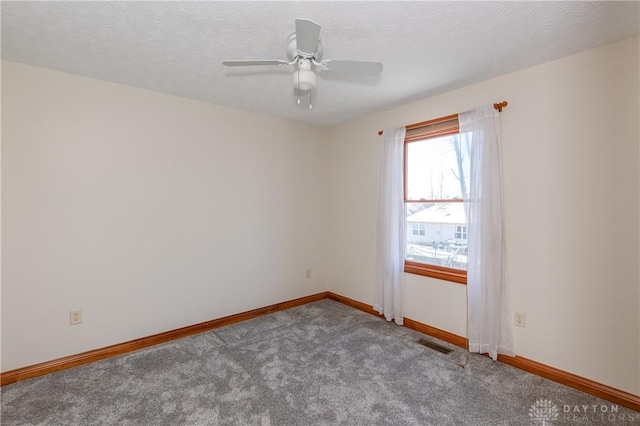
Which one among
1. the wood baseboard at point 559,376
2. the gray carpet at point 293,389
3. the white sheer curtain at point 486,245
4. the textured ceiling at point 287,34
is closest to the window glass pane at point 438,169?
the white sheer curtain at point 486,245

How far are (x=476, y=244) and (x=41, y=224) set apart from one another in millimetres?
3627

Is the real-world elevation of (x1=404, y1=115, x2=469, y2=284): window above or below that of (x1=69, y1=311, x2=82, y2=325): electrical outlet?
above

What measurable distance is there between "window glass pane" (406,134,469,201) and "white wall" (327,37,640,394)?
330mm

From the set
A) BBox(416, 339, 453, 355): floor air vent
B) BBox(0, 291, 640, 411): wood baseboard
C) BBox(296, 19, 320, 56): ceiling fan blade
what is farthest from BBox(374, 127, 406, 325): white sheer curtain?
BBox(296, 19, 320, 56): ceiling fan blade

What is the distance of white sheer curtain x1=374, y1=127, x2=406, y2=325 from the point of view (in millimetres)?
3262

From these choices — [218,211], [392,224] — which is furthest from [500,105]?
[218,211]

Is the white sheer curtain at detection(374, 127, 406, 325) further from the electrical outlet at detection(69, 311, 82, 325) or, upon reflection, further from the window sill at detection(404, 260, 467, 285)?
the electrical outlet at detection(69, 311, 82, 325)

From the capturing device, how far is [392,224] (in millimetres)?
3303

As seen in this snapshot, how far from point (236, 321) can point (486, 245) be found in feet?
8.85

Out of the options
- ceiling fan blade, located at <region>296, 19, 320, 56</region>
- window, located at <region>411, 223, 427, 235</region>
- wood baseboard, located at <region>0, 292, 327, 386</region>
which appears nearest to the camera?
ceiling fan blade, located at <region>296, 19, 320, 56</region>

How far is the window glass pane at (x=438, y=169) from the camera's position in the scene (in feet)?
9.11

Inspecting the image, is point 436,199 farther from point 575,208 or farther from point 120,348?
point 120,348

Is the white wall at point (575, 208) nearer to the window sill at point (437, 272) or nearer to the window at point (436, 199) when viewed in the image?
the window sill at point (437, 272)

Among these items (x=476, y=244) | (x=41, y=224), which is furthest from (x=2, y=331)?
(x=476, y=244)
